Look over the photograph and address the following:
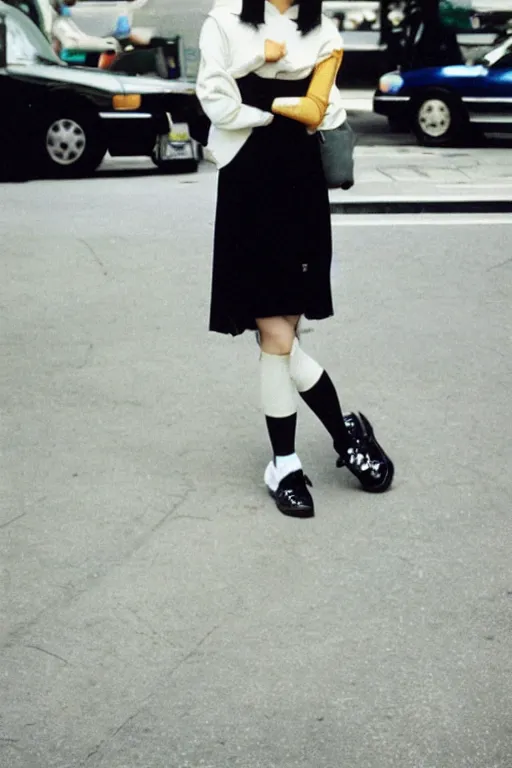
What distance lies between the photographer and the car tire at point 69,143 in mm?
13023

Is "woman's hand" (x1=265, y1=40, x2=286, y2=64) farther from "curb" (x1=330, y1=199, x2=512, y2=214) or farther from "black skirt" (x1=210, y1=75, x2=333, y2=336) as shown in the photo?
"curb" (x1=330, y1=199, x2=512, y2=214)

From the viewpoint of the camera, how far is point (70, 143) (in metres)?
13.1

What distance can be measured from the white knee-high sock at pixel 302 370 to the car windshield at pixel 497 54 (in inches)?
470

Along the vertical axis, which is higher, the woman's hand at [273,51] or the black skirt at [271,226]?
the woman's hand at [273,51]

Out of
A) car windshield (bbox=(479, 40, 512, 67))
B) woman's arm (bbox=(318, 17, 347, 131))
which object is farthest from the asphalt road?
car windshield (bbox=(479, 40, 512, 67))

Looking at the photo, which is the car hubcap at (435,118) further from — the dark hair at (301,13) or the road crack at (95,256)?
the dark hair at (301,13)

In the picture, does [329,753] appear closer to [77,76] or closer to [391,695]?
[391,695]

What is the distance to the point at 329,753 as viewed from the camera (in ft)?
10.5

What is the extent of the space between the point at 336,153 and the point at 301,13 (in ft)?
1.53

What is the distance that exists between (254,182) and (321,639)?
1.54 meters

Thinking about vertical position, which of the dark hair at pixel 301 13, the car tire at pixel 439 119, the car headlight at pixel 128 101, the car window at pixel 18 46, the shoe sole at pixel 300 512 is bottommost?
the car tire at pixel 439 119

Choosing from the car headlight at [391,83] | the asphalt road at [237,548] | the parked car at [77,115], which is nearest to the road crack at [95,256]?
the asphalt road at [237,548]

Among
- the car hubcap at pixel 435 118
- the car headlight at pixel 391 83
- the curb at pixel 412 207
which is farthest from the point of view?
the car headlight at pixel 391 83

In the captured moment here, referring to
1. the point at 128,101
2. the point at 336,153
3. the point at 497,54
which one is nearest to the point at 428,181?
the point at 128,101
